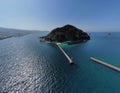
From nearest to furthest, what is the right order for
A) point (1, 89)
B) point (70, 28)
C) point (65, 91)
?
1. point (65, 91)
2. point (1, 89)
3. point (70, 28)

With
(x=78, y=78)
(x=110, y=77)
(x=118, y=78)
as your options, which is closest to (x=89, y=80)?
(x=78, y=78)

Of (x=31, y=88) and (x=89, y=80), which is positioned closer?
(x=31, y=88)

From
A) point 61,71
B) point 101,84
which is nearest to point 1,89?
point 61,71

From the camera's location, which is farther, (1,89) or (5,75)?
(5,75)

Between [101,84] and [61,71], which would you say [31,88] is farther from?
[101,84]

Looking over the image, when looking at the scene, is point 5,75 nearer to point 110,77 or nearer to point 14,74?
point 14,74

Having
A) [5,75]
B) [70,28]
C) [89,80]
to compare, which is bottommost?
[5,75]

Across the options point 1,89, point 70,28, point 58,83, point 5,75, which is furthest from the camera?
point 70,28

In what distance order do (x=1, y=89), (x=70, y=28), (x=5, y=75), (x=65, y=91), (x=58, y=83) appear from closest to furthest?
1. (x=65, y=91)
2. (x=1, y=89)
3. (x=58, y=83)
4. (x=5, y=75)
5. (x=70, y=28)

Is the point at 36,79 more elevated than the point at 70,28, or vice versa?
the point at 70,28
